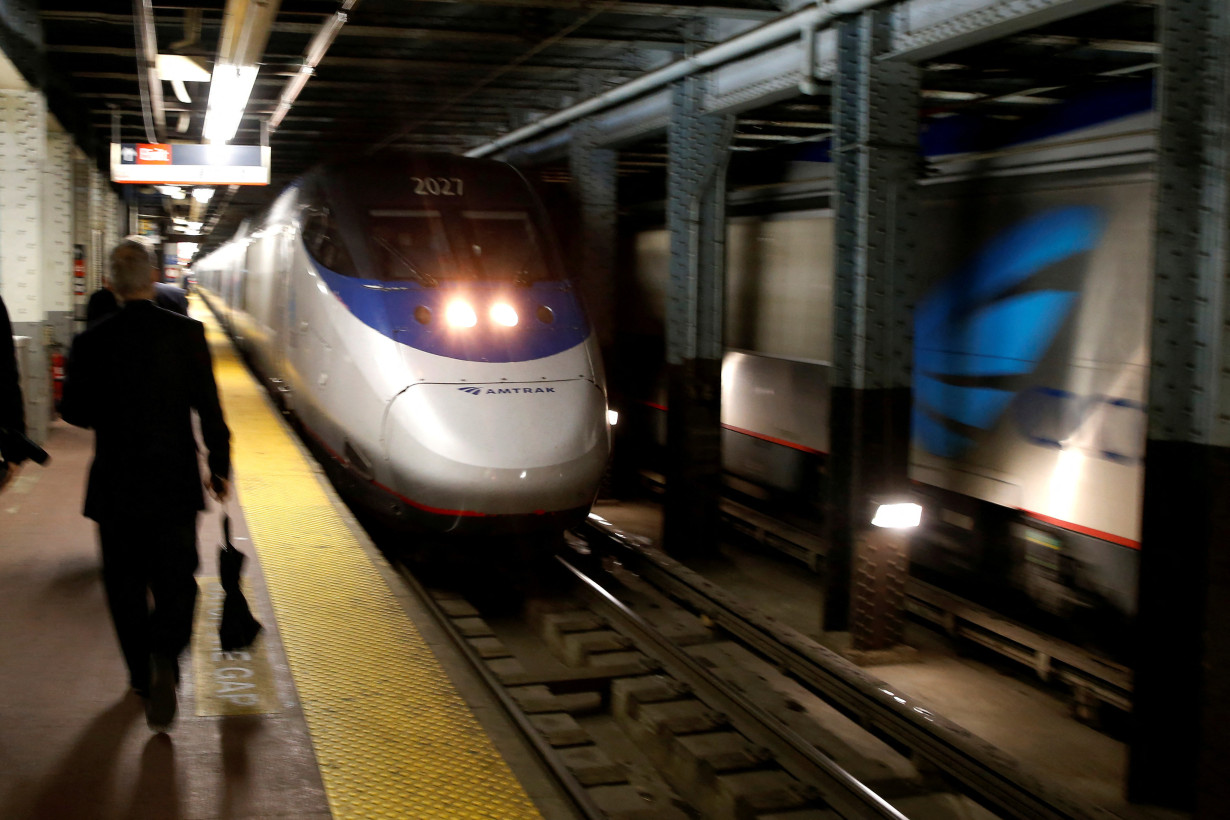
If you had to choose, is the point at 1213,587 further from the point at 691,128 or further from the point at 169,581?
the point at 691,128

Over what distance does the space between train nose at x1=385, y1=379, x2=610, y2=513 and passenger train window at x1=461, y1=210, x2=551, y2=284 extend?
1.11 metres

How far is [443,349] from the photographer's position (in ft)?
22.2

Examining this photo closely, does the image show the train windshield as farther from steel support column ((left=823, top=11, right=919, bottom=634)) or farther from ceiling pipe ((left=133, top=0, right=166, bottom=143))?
steel support column ((left=823, top=11, right=919, bottom=634))

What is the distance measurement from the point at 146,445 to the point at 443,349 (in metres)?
3.26

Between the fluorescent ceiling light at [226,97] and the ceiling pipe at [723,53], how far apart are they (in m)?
2.91

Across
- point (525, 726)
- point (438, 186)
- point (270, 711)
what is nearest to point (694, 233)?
point (438, 186)

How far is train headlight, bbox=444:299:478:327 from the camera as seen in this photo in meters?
6.95

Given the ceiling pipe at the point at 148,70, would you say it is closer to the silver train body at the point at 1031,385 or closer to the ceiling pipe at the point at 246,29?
the ceiling pipe at the point at 246,29

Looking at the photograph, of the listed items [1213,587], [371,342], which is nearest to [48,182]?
[371,342]

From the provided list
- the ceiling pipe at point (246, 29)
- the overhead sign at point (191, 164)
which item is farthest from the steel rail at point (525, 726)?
the overhead sign at point (191, 164)

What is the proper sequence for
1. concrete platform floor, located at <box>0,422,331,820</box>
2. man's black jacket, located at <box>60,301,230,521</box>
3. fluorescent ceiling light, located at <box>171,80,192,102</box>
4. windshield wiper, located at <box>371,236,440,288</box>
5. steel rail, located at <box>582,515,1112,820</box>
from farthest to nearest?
1. fluorescent ceiling light, located at <box>171,80,192,102</box>
2. windshield wiper, located at <box>371,236,440,288</box>
3. steel rail, located at <box>582,515,1112,820</box>
4. man's black jacket, located at <box>60,301,230,521</box>
5. concrete platform floor, located at <box>0,422,331,820</box>

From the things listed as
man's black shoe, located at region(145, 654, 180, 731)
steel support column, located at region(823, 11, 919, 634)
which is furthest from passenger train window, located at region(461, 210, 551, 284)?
man's black shoe, located at region(145, 654, 180, 731)

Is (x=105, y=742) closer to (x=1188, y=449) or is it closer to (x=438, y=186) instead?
(x=1188, y=449)

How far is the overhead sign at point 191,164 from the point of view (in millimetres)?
11469
